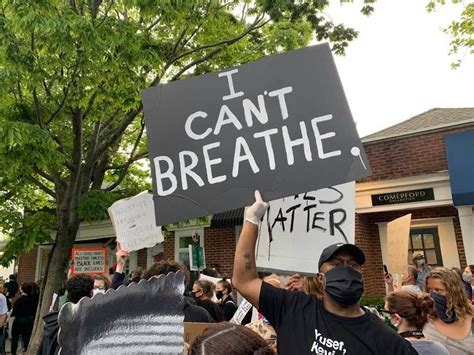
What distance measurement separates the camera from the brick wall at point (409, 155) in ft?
31.6

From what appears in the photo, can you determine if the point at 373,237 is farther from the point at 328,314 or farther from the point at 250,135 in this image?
the point at 328,314

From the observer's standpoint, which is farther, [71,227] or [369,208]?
[369,208]

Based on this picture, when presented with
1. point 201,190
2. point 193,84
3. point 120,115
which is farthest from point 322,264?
point 120,115

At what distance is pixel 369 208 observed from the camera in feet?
33.6

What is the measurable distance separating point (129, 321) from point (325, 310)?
88cm

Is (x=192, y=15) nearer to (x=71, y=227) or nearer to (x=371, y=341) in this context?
(x=71, y=227)

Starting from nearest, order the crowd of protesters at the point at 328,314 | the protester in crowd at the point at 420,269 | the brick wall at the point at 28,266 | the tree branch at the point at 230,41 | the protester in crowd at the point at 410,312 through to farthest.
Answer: the crowd of protesters at the point at 328,314, the protester in crowd at the point at 410,312, the protester in crowd at the point at 420,269, the tree branch at the point at 230,41, the brick wall at the point at 28,266

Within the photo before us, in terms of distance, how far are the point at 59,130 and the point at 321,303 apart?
27.4 feet

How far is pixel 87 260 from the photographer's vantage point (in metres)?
8.35

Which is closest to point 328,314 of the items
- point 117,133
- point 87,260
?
point 87,260

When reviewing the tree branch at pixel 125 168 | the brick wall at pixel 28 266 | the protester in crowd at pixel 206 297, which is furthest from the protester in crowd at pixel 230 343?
the brick wall at pixel 28 266

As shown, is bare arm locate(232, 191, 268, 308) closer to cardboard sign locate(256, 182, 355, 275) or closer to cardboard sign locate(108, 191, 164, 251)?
cardboard sign locate(256, 182, 355, 275)

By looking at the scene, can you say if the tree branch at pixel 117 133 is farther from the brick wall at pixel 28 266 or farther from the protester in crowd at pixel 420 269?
the brick wall at pixel 28 266

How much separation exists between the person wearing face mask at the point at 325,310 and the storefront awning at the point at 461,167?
768cm
